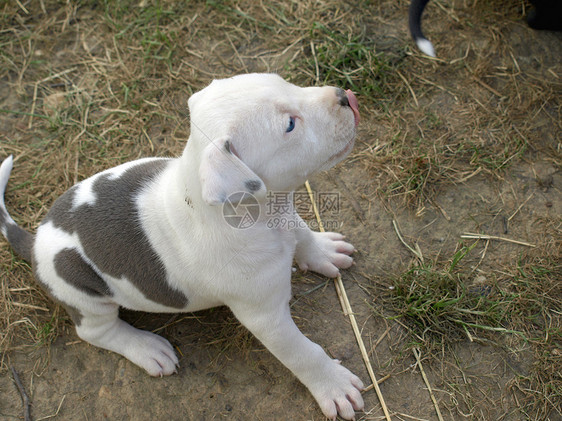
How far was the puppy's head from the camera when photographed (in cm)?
271

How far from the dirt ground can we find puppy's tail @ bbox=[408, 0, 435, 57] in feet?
1.13

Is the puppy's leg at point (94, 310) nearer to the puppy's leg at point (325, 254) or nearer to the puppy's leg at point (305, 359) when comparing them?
the puppy's leg at point (305, 359)

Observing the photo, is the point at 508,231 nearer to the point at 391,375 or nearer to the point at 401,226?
the point at 401,226

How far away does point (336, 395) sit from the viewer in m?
3.99

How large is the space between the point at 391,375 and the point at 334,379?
0.55m

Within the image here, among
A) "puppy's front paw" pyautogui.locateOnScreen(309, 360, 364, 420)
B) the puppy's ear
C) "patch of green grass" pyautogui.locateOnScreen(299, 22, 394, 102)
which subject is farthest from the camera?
"patch of green grass" pyautogui.locateOnScreen(299, 22, 394, 102)

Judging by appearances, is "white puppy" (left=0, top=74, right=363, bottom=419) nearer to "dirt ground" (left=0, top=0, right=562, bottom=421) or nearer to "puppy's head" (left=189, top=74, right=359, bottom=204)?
"puppy's head" (left=189, top=74, right=359, bottom=204)

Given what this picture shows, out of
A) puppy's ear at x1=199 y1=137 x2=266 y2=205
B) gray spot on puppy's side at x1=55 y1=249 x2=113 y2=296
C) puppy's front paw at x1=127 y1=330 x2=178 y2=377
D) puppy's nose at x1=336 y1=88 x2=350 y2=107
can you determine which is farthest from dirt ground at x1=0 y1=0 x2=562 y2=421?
puppy's ear at x1=199 y1=137 x2=266 y2=205

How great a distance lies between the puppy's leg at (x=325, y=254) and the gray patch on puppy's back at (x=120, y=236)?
4.27ft

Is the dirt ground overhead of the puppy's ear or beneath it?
beneath

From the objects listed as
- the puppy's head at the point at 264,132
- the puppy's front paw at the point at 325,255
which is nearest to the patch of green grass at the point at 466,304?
the puppy's front paw at the point at 325,255

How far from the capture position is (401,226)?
4949 mm

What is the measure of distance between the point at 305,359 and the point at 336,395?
0.51 m

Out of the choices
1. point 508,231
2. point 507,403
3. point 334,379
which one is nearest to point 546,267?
point 508,231
